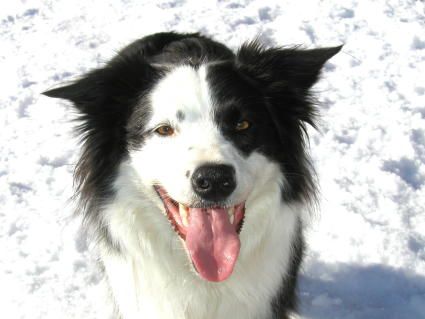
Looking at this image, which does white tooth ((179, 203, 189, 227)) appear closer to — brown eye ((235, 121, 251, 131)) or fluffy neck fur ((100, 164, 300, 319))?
fluffy neck fur ((100, 164, 300, 319))

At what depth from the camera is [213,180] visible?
2529 mm

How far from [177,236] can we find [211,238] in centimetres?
27

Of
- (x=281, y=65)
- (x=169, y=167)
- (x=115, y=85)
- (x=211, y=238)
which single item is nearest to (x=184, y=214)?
(x=211, y=238)

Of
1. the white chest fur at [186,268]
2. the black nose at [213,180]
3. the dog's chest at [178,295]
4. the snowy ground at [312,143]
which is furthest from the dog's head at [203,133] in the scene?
the snowy ground at [312,143]

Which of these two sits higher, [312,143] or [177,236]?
[177,236]

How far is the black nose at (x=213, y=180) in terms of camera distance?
2.53 m

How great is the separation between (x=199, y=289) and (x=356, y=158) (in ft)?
7.58

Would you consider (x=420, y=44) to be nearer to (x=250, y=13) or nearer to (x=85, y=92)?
(x=250, y=13)

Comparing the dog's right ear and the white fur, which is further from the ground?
the dog's right ear

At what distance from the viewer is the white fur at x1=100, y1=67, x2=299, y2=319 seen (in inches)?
110

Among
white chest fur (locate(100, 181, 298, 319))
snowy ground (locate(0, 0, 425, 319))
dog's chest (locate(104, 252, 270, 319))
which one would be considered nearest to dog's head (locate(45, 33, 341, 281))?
white chest fur (locate(100, 181, 298, 319))

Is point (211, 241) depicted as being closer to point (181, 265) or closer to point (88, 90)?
point (181, 265)

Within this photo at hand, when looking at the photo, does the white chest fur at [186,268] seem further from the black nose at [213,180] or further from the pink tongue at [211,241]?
the black nose at [213,180]

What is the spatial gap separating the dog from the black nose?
152 millimetres
